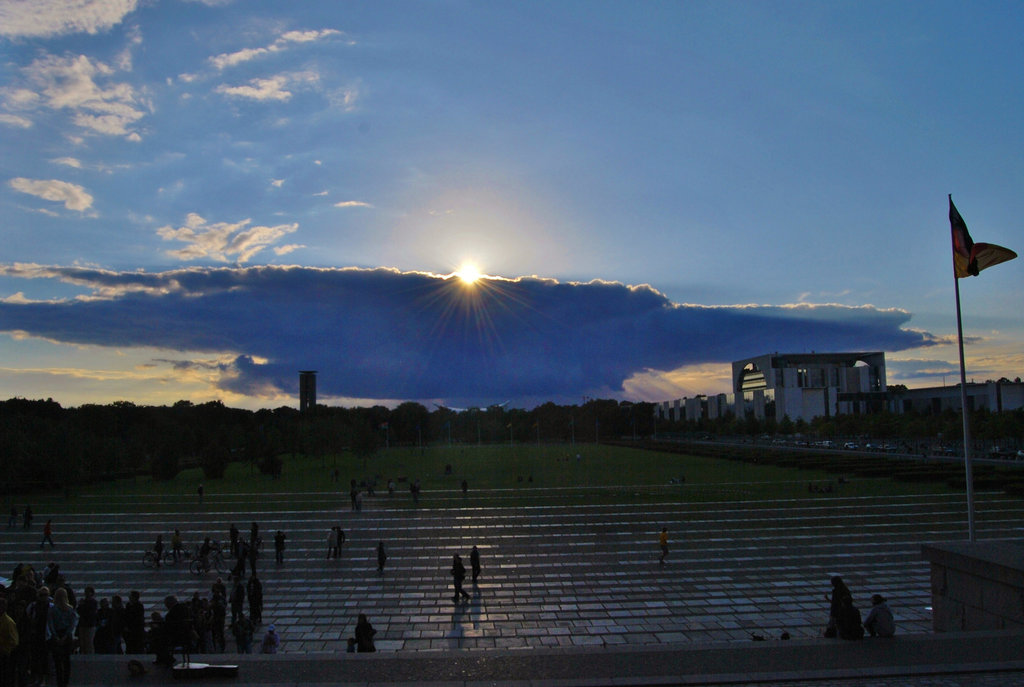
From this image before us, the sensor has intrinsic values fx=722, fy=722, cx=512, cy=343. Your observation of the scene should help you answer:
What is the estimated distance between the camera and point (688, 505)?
33.6m

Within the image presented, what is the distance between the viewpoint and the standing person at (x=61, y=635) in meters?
8.12

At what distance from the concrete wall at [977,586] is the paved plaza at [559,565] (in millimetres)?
2149

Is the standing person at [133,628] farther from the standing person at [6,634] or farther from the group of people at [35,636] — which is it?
the standing person at [6,634]

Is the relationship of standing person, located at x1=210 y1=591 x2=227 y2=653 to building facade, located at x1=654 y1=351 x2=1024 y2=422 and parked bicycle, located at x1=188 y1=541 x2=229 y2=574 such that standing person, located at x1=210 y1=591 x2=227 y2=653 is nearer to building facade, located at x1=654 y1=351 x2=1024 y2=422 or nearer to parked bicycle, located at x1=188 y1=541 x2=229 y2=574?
parked bicycle, located at x1=188 y1=541 x2=229 y2=574

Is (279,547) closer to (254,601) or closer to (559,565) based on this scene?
(254,601)

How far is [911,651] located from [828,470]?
42400 mm

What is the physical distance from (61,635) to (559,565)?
16076 millimetres

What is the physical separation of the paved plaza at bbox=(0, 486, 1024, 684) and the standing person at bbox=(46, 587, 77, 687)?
12.8ft

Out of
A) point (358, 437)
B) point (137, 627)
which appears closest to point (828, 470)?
point (358, 437)

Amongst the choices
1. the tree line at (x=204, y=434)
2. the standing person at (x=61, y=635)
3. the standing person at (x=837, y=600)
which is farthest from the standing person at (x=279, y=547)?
the tree line at (x=204, y=434)

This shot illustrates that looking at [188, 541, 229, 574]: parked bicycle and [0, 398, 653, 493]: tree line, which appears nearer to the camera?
[188, 541, 229, 574]: parked bicycle

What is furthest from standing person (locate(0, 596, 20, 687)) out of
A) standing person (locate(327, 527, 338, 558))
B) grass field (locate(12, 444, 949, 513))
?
grass field (locate(12, 444, 949, 513))

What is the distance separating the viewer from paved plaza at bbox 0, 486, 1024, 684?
1596cm

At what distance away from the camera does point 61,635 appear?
8.29 metres
